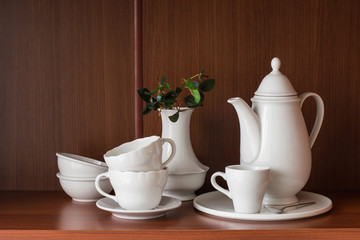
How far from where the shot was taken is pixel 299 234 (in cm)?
83

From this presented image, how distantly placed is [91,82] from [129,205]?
1.23 feet

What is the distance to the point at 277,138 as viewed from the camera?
0.94 meters

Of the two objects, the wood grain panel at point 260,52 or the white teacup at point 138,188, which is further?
the wood grain panel at point 260,52

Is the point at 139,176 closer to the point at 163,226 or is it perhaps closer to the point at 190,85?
the point at 163,226

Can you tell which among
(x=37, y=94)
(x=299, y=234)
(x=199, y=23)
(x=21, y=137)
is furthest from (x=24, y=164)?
(x=299, y=234)

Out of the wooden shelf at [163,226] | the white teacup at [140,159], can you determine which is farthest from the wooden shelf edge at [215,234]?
the white teacup at [140,159]

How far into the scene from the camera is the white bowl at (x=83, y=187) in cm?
103

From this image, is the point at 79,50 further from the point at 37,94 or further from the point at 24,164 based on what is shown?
the point at 24,164

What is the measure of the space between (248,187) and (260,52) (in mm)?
390

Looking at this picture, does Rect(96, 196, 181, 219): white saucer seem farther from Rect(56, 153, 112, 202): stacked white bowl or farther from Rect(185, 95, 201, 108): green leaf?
Rect(185, 95, 201, 108): green leaf

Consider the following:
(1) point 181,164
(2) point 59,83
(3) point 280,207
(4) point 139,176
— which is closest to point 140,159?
(4) point 139,176

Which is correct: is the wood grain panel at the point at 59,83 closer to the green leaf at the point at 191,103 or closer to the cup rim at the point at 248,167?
the green leaf at the point at 191,103

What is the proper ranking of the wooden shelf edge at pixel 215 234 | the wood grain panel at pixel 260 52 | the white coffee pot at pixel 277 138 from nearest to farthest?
the wooden shelf edge at pixel 215 234, the white coffee pot at pixel 277 138, the wood grain panel at pixel 260 52

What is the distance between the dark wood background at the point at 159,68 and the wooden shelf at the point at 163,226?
0.68 feet
